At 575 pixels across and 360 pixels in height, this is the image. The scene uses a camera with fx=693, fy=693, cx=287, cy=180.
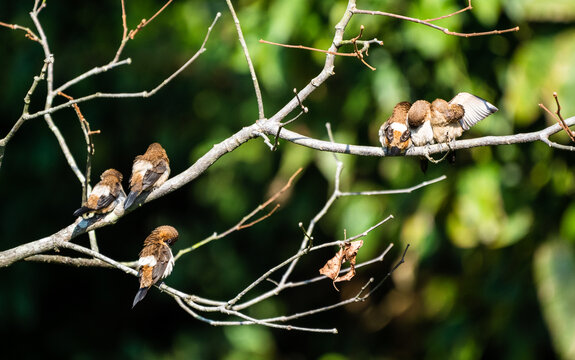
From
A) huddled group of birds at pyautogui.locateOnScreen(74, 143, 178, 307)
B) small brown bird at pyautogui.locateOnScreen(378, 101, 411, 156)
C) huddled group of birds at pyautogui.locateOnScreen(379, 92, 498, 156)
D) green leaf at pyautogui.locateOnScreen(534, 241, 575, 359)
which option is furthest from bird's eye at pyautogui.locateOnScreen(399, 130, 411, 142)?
green leaf at pyautogui.locateOnScreen(534, 241, 575, 359)

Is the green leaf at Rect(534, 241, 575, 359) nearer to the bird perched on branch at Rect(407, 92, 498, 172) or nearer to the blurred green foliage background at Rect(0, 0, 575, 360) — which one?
the blurred green foliage background at Rect(0, 0, 575, 360)

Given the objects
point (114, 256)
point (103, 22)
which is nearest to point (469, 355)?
point (114, 256)

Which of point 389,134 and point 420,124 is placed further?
point 420,124

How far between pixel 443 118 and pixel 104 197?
166cm

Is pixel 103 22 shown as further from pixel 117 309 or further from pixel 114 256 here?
pixel 117 309

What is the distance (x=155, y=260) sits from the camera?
11.1ft

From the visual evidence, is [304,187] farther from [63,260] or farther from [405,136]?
[63,260]

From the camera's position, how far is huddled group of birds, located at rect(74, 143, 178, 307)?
3125mm

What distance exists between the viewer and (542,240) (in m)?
5.59

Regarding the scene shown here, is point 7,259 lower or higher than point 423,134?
higher

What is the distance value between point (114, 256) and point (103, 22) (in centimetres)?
261

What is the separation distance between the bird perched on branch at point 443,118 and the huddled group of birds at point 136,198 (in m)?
1.31

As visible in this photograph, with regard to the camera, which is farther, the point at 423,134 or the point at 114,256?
the point at 114,256

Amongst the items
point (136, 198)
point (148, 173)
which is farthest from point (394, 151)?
point (148, 173)
